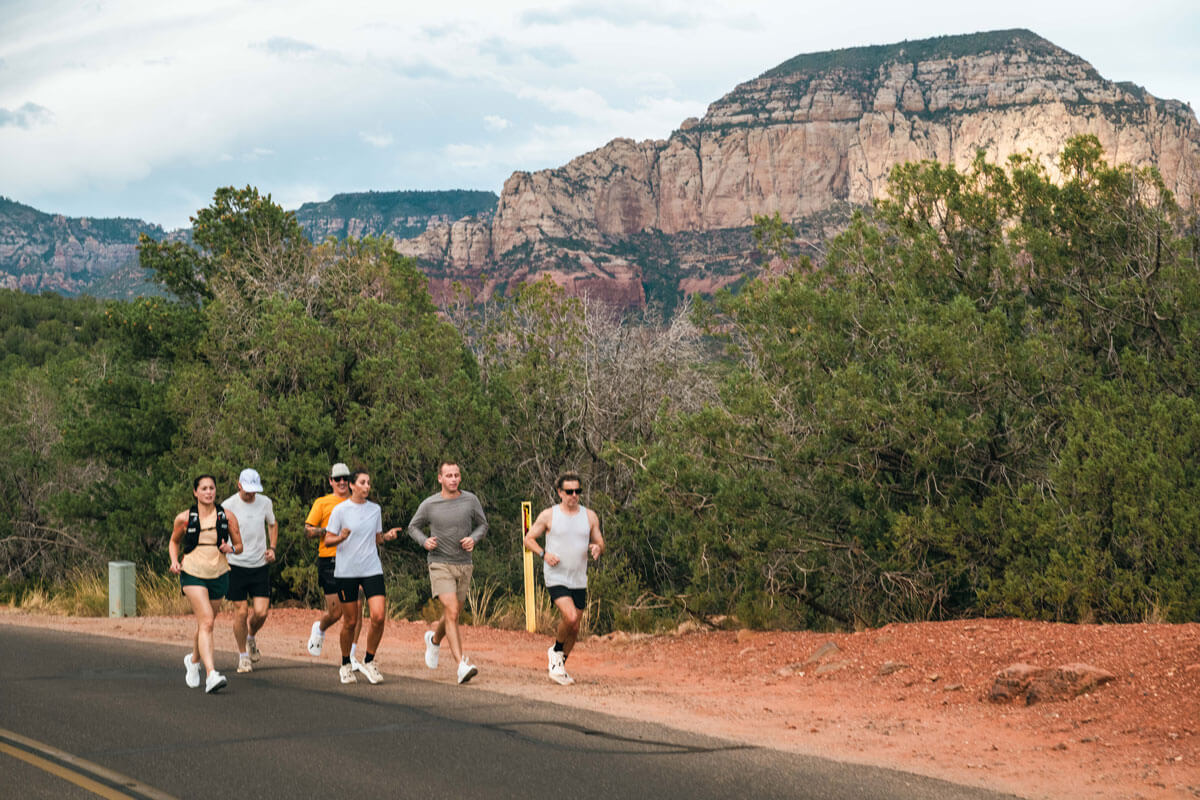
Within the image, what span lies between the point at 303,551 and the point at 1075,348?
39.0ft

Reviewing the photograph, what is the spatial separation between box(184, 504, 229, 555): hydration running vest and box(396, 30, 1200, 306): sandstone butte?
4443 inches

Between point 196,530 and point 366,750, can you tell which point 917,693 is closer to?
point 366,750

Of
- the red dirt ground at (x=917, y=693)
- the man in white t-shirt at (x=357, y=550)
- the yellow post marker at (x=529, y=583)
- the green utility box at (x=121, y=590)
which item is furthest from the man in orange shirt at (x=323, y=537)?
the green utility box at (x=121, y=590)

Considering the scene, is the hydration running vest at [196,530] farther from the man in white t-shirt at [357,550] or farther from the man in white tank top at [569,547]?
the man in white tank top at [569,547]

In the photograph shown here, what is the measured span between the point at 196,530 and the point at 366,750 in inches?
134

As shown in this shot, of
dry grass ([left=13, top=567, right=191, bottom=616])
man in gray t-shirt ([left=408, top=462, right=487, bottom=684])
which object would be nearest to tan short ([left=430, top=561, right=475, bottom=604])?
man in gray t-shirt ([left=408, top=462, right=487, bottom=684])

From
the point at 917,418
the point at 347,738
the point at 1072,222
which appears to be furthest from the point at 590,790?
the point at 1072,222

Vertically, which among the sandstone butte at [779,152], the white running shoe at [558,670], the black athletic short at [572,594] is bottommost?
the white running shoe at [558,670]

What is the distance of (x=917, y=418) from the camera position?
13.3 meters

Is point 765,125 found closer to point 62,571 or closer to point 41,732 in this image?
point 62,571

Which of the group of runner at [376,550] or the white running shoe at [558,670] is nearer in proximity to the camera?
the group of runner at [376,550]

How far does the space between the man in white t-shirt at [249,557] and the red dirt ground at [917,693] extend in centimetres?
50

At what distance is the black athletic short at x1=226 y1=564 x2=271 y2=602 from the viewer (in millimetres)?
10500

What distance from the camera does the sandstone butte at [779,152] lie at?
13288 cm
